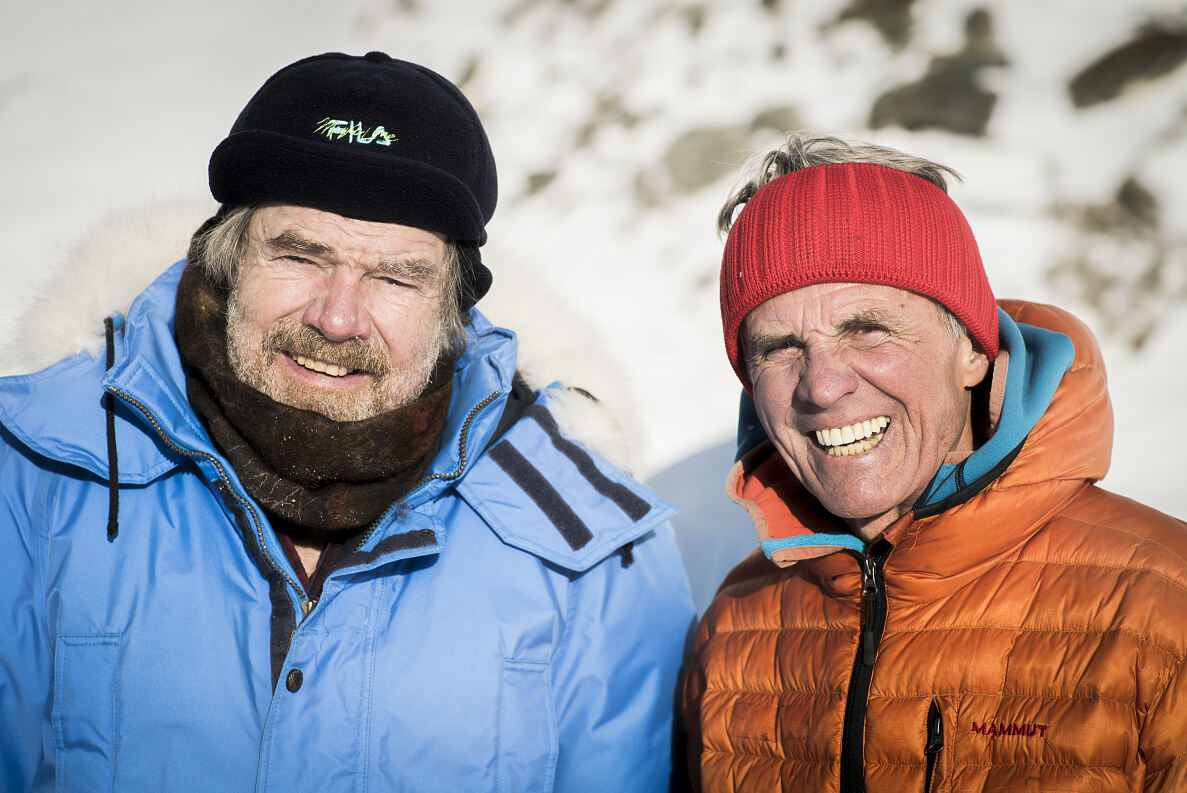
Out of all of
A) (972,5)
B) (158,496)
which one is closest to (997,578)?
(158,496)

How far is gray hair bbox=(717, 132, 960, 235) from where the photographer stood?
1.73 metres

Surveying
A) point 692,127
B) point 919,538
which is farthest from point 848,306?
point 692,127

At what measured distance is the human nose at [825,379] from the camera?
1545mm

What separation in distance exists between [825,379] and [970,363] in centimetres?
32

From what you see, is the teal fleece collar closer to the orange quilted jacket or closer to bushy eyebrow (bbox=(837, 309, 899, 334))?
the orange quilted jacket

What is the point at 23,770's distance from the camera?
1667 mm

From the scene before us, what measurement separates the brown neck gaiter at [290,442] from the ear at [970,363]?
3.63 feet

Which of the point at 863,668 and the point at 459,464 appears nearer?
the point at 863,668

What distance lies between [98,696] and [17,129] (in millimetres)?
3298

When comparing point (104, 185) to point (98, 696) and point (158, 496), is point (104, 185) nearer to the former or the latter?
point (158, 496)

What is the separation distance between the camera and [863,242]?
5.14 ft

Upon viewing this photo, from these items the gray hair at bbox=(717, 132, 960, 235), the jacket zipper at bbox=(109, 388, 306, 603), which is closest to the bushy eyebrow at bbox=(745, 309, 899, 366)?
the gray hair at bbox=(717, 132, 960, 235)

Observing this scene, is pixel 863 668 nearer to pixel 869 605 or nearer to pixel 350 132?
pixel 869 605

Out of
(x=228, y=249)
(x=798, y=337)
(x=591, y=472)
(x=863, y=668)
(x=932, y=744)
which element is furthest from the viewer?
(x=591, y=472)
